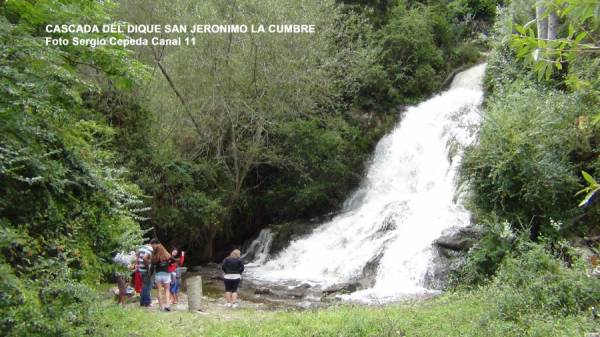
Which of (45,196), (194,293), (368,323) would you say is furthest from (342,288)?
(45,196)

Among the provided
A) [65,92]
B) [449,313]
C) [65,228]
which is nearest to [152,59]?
[65,92]

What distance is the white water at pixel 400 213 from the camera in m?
13.1

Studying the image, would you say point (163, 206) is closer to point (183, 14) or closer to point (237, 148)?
point (237, 148)

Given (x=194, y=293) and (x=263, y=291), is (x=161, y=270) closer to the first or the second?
(x=194, y=293)

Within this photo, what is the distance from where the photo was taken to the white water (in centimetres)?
1309

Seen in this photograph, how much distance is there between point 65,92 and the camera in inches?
253

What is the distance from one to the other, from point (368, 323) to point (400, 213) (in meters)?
8.58

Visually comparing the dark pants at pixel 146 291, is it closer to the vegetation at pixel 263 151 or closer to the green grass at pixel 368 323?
the green grass at pixel 368 323

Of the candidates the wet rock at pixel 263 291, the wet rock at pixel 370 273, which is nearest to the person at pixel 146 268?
the wet rock at pixel 263 291

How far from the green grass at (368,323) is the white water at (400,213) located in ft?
11.4

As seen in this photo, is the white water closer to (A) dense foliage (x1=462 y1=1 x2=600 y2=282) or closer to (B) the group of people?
(A) dense foliage (x1=462 y1=1 x2=600 y2=282)

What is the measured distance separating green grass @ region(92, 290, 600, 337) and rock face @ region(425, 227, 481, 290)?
2913 mm

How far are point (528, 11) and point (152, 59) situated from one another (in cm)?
1297

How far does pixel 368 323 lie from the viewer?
723 centimetres
